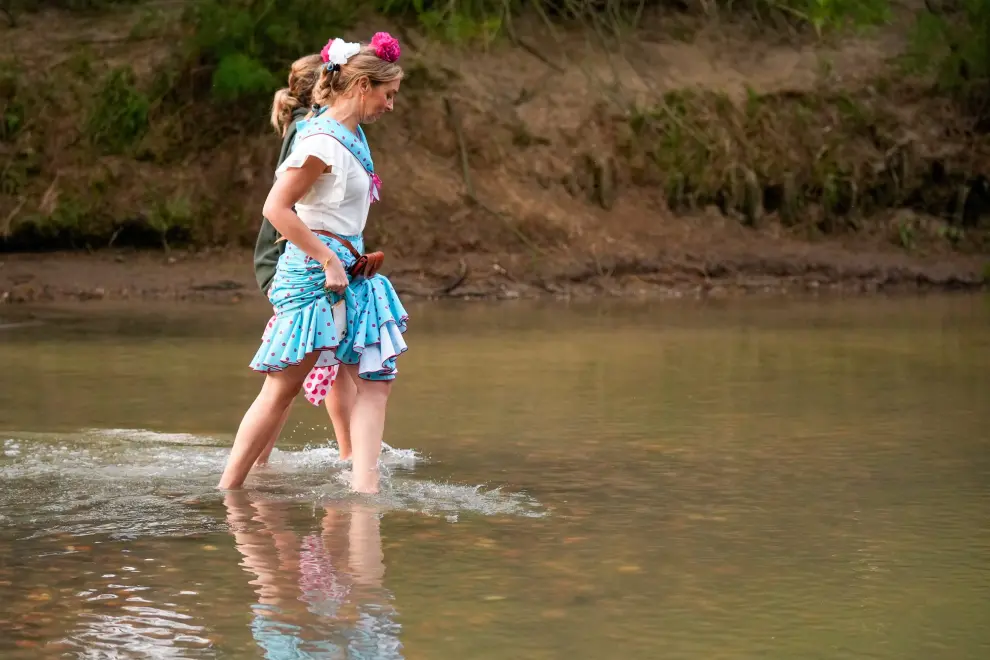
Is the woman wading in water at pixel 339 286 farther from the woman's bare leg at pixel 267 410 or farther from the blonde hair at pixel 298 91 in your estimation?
the blonde hair at pixel 298 91

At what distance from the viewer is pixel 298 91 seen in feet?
25.0

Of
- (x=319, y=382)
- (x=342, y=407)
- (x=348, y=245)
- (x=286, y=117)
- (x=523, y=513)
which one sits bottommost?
(x=523, y=513)

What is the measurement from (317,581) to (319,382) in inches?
100

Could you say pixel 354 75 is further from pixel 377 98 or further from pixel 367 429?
pixel 367 429

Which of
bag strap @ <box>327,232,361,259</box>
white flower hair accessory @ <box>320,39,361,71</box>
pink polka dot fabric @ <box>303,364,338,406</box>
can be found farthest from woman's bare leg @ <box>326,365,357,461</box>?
white flower hair accessory @ <box>320,39,361,71</box>

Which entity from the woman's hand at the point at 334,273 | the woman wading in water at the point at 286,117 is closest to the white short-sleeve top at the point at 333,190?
the woman's hand at the point at 334,273

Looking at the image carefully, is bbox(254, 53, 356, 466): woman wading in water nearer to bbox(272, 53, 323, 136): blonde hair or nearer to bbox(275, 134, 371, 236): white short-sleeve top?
bbox(272, 53, 323, 136): blonde hair

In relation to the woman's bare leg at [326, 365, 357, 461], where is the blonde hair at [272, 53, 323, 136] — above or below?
above

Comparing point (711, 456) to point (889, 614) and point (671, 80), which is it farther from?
point (671, 80)

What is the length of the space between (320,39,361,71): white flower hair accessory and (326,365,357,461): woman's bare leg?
5.26 feet

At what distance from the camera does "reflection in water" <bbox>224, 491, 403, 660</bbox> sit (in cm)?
488

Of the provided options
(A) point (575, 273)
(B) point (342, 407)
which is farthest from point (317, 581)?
(A) point (575, 273)

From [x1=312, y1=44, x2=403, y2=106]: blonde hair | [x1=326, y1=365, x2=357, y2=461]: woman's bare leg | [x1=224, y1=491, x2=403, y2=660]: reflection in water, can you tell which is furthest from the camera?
[x1=326, y1=365, x2=357, y2=461]: woman's bare leg

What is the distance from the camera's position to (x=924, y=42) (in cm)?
2216
